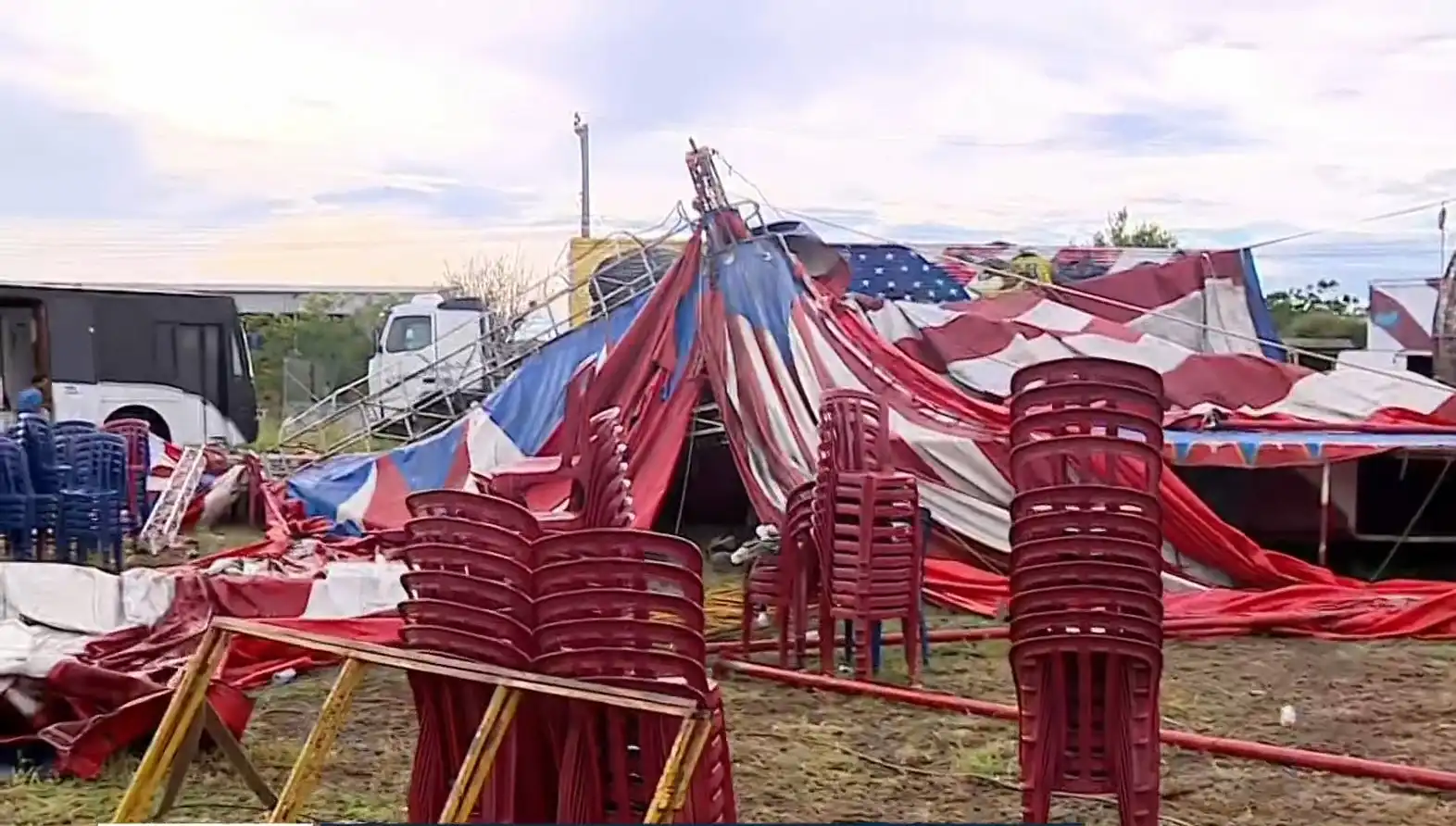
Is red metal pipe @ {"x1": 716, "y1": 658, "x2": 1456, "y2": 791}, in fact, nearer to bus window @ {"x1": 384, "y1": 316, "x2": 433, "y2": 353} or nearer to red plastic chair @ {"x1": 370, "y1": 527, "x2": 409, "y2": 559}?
red plastic chair @ {"x1": 370, "y1": 527, "x2": 409, "y2": 559}

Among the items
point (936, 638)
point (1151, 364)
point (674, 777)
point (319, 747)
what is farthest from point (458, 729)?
point (1151, 364)

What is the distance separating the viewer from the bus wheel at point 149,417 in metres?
14.8

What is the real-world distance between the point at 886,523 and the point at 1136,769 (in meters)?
2.71

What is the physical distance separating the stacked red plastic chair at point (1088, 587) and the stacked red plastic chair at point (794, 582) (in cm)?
276

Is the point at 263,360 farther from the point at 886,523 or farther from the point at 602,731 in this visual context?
the point at 602,731

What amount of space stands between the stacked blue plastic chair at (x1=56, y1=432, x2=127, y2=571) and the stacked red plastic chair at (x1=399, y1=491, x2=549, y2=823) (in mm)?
6000

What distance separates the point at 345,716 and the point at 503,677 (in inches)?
26.7

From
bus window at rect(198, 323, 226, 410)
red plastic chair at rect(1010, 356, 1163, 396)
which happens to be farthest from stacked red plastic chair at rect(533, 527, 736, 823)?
bus window at rect(198, 323, 226, 410)

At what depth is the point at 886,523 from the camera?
19.0ft

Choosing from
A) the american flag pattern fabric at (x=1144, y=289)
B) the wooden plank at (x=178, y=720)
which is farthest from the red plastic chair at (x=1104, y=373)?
the american flag pattern fabric at (x=1144, y=289)

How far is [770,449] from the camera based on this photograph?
26.1 ft

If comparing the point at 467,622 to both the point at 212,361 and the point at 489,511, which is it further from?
the point at 212,361

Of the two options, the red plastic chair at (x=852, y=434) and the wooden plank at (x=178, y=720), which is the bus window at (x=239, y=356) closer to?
the red plastic chair at (x=852, y=434)

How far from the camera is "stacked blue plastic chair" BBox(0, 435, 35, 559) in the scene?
827 centimetres
